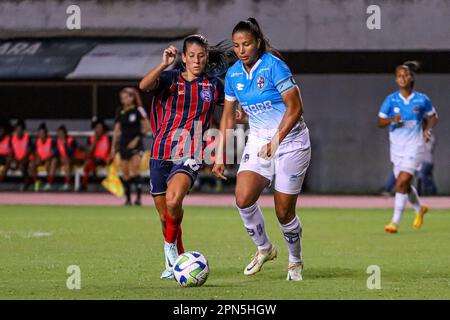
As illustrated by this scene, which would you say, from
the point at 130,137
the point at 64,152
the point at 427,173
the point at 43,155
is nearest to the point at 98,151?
the point at 64,152

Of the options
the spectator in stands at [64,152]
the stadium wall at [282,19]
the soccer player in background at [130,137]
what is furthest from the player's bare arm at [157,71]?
the spectator in stands at [64,152]

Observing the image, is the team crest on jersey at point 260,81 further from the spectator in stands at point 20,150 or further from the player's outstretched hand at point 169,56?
the spectator in stands at point 20,150

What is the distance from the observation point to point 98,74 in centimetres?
2806

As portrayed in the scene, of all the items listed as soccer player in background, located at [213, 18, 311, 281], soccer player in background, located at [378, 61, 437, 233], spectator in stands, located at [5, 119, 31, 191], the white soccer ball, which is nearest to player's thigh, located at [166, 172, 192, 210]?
soccer player in background, located at [213, 18, 311, 281]

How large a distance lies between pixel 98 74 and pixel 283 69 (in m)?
18.4

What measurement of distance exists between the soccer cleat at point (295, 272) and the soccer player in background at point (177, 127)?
1.11 metres

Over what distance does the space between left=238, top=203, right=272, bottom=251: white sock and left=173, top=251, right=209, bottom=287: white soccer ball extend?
89 centimetres

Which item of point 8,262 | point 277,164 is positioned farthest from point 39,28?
point 277,164

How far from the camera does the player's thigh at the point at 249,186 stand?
10438 millimetres

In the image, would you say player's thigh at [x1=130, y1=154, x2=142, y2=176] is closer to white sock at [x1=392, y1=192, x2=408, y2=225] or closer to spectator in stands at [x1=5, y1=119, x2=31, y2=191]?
spectator in stands at [x1=5, y1=119, x2=31, y2=191]

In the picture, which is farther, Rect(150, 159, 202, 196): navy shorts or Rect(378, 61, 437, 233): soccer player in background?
Rect(378, 61, 437, 233): soccer player in background

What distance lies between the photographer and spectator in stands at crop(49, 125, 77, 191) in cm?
2912
